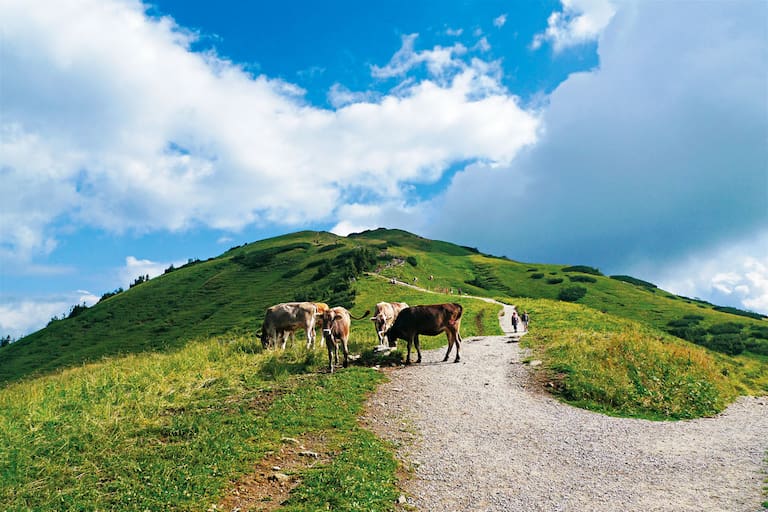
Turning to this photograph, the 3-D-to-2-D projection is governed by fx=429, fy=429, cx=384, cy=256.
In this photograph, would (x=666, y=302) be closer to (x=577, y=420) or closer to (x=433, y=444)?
(x=577, y=420)

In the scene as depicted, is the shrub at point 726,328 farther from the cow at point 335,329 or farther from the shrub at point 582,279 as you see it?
the cow at point 335,329

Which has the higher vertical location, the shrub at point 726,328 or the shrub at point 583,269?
the shrub at point 583,269

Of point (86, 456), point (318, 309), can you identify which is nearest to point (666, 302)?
point (318, 309)

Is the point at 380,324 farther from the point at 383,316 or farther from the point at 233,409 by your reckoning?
the point at 233,409

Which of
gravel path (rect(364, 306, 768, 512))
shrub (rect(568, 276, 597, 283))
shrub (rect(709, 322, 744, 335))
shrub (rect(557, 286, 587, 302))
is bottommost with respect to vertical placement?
gravel path (rect(364, 306, 768, 512))

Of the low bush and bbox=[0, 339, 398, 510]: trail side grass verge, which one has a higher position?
the low bush

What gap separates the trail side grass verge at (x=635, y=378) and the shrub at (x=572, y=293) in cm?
6906

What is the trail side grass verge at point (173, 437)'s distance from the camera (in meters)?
8.45

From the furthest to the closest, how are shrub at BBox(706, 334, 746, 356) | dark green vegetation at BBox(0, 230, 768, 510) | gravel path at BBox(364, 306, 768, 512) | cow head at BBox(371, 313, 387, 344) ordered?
shrub at BBox(706, 334, 746, 356), cow head at BBox(371, 313, 387, 344), gravel path at BBox(364, 306, 768, 512), dark green vegetation at BBox(0, 230, 768, 510)

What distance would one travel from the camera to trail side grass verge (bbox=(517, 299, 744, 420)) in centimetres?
1705

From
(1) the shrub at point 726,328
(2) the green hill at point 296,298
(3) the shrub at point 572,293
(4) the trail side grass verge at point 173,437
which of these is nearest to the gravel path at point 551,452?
(4) the trail side grass verge at point 173,437

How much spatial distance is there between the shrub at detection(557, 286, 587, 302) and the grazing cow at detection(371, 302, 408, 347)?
67256 mm

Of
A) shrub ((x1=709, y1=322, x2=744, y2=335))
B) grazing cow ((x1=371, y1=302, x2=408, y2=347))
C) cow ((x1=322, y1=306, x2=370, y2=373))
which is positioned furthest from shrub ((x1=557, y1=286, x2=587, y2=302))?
cow ((x1=322, y1=306, x2=370, y2=373))

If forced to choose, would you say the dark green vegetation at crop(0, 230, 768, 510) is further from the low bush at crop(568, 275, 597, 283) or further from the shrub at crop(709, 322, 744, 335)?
the low bush at crop(568, 275, 597, 283)
